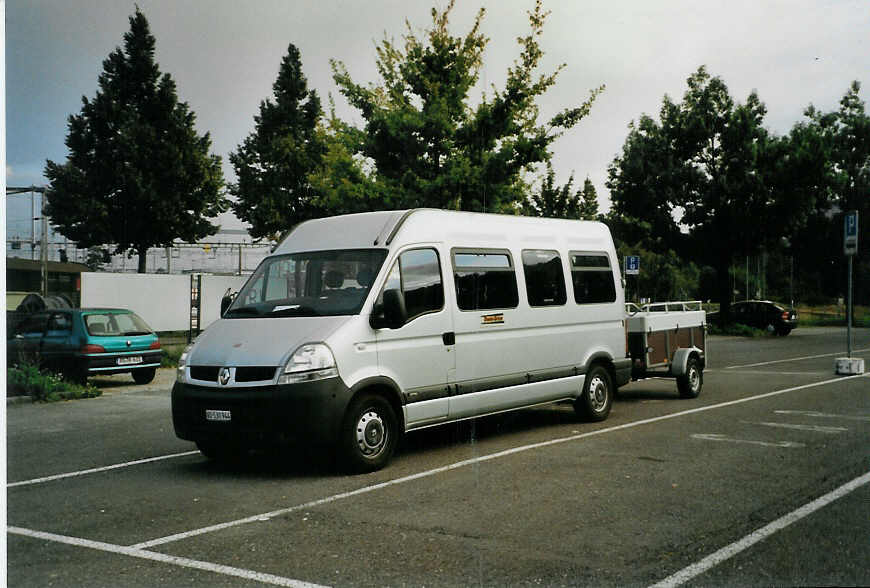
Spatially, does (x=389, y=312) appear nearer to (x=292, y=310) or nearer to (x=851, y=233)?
(x=292, y=310)

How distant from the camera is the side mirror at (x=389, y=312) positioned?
7219mm

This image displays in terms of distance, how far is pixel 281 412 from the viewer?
6.74m

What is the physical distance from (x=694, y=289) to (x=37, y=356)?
51053 mm

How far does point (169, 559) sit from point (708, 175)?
32.8 meters

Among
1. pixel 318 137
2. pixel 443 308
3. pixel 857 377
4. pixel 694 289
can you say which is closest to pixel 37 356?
pixel 318 137

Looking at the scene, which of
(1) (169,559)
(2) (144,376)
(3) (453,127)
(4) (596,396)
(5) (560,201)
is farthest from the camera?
(5) (560,201)

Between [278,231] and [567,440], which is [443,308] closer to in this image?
[567,440]

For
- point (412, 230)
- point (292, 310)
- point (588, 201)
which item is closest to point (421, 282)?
point (412, 230)

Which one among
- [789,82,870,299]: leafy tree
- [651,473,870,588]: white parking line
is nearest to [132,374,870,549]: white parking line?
[651,473,870,588]: white parking line

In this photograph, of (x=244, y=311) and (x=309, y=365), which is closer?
(x=309, y=365)

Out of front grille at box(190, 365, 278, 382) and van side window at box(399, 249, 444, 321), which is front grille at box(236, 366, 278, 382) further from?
van side window at box(399, 249, 444, 321)

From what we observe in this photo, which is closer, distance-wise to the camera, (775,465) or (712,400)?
(775,465)

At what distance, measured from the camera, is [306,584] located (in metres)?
4.29

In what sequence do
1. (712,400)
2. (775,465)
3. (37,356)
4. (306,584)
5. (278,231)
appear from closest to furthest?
(306,584)
(775,465)
(712,400)
(37,356)
(278,231)
